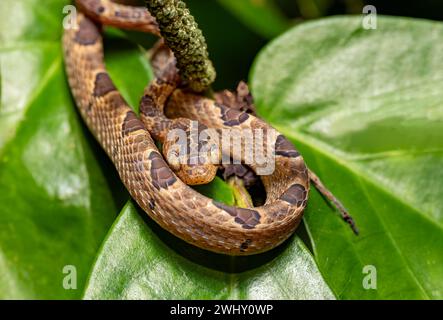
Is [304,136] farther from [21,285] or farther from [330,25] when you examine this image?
[21,285]

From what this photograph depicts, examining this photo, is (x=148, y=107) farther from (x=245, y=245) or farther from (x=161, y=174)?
(x=245, y=245)

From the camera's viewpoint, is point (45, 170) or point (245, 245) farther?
point (45, 170)

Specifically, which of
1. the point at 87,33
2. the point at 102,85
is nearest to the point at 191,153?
the point at 102,85

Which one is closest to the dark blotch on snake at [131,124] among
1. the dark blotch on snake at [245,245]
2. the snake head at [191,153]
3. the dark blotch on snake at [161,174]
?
the snake head at [191,153]

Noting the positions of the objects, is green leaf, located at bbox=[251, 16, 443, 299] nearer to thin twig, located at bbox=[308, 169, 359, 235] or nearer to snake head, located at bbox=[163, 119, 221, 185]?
thin twig, located at bbox=[308, 169, 359, 235]

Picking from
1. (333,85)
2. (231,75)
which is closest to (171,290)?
(333,85)
